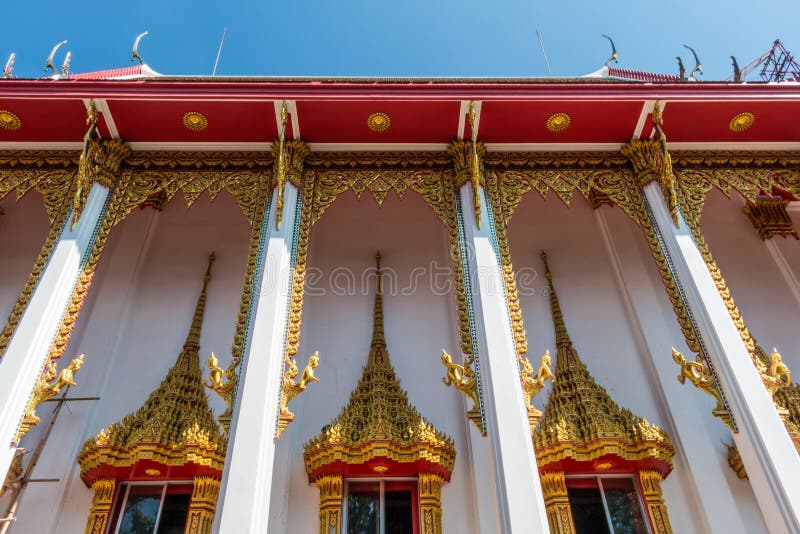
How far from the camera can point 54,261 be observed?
544 centimetres

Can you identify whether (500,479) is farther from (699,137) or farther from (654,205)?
(699,137)

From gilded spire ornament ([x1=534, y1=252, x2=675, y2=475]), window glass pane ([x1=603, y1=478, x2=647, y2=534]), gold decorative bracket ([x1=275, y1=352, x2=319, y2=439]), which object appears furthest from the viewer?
gilded spire ornament ([x1=534, y1=252, x2=675, y2=475])

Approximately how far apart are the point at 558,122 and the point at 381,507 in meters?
4.51

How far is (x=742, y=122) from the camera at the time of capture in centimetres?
638

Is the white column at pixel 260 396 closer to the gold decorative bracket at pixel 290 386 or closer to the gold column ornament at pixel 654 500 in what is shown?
the gold decorative bracket at pixel 290 386

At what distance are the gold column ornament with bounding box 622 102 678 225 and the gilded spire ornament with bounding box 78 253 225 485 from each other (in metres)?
5.29

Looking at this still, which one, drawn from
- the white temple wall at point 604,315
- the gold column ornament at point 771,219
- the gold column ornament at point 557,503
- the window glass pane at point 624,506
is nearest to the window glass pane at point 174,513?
the gold column ornament at point 557,503

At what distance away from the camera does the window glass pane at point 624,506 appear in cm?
576

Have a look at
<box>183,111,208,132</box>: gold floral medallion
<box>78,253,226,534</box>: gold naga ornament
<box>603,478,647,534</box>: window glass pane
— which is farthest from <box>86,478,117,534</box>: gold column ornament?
<box>603,478,647,534</box>: window glass pane

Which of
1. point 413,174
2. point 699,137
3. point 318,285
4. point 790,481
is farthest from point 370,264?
point 790,481

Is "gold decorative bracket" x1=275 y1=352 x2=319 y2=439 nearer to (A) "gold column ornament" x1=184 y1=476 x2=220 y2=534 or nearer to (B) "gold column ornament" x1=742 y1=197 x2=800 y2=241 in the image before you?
(A) "gold column ornament" x1=184 y1=476 x2=220 y2=534

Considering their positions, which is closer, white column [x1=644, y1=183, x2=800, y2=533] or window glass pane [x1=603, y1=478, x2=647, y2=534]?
white column [x1=644, y1=183, x2=800, y2=533]

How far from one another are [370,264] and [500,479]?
395cm

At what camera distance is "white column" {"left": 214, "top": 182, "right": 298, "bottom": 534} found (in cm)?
414
